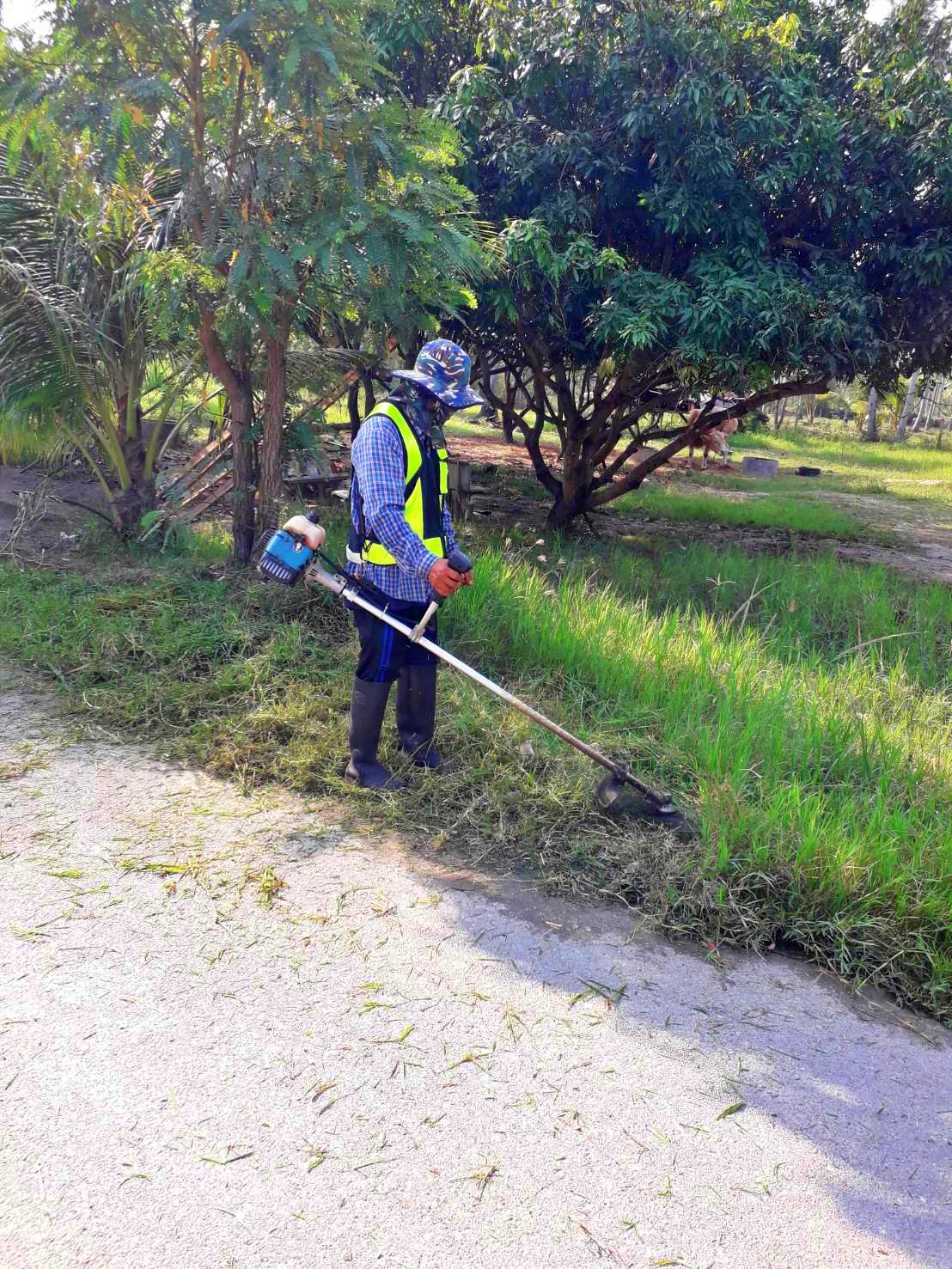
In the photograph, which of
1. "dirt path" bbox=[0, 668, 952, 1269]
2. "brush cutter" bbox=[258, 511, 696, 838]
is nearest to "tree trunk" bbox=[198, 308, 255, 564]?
"brush cutter" bbox=[258, 511, 696, 838]

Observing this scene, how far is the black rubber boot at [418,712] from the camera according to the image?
4254 mm

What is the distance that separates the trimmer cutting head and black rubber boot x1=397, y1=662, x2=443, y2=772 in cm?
80

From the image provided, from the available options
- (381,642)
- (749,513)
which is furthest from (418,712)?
(749,513)

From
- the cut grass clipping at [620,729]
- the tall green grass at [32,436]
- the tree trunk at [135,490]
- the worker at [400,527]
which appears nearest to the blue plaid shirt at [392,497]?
the worker at [400,527]

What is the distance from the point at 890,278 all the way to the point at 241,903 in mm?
7808

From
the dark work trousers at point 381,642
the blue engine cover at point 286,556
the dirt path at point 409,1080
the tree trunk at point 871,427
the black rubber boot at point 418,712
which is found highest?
the tree trunk at point 871,427

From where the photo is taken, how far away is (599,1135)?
240cm

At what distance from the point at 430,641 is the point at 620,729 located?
109 cm

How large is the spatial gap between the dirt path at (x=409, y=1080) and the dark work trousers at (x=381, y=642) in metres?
0.78

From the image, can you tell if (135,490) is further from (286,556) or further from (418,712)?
(418,712)

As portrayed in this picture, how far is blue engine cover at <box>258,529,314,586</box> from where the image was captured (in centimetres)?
395

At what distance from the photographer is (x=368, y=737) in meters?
4.12

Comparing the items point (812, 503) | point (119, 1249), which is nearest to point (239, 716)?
point (119, 1249)

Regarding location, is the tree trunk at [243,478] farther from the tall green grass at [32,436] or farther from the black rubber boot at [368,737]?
the black rubber boot at [368,737]
